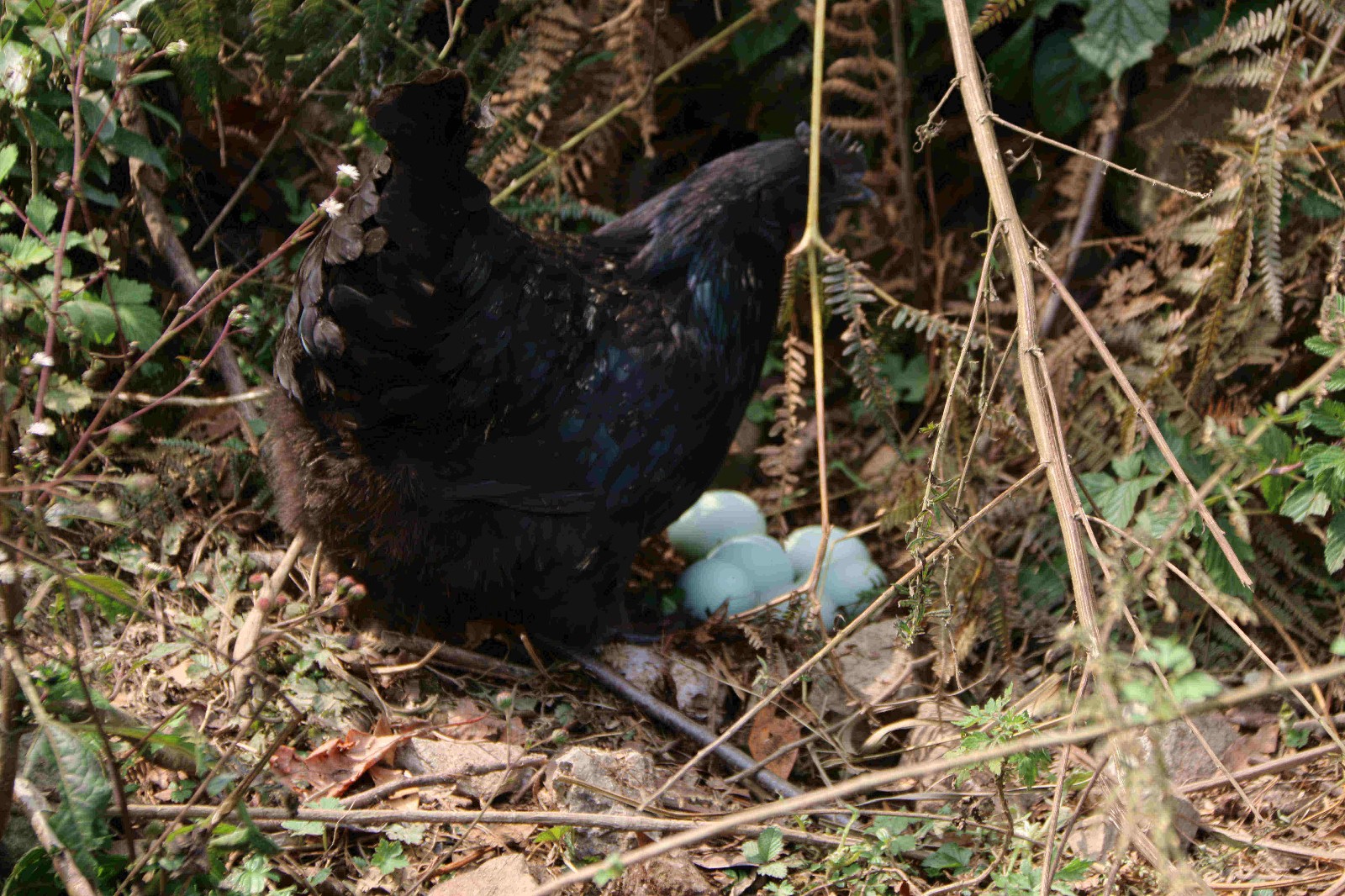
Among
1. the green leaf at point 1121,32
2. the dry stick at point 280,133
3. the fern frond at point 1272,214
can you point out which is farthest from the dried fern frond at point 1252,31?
the dry stick at point 280,133

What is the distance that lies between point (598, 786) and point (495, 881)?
1.11 feet

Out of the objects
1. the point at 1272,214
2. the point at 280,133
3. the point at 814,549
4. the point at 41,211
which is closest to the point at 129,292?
the point at 41,211

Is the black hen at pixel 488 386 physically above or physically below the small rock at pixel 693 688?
above

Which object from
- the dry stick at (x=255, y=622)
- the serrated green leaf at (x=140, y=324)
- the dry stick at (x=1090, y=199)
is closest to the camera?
the dry stick at (x=255, y=622)

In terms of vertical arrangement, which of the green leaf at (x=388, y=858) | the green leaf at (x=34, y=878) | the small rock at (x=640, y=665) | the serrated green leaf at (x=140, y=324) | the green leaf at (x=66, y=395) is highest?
the serrated green leaf at (x=140, y=324)

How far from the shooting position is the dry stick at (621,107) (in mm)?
3789

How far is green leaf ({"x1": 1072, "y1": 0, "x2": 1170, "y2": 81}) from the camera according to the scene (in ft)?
12.8

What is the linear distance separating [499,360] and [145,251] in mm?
1591

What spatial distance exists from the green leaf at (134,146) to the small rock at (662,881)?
251 cm

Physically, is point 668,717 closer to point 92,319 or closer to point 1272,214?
point 92,319

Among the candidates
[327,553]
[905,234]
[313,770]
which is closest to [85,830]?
[313,770]

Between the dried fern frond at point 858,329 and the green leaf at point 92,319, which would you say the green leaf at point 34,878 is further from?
the dried fern frond at point 858,329

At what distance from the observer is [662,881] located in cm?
217

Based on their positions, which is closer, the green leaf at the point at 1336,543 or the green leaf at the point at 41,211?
the green leaf at the point at 1336,543
